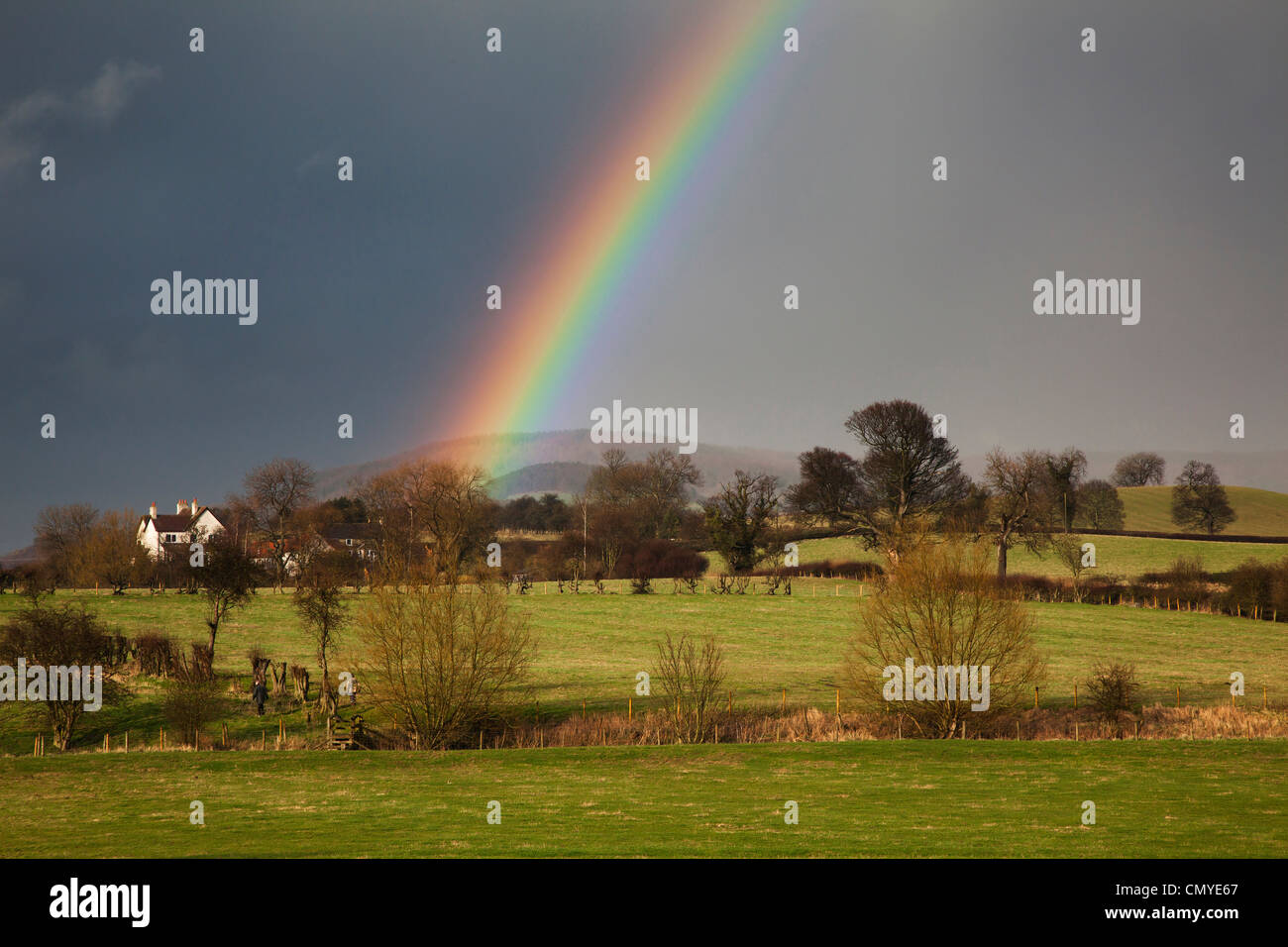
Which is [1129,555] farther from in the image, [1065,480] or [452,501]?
[452,501]

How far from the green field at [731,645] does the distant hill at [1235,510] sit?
205 feet

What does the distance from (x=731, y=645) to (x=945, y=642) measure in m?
24.9

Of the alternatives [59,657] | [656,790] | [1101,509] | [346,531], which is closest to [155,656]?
[59,657]

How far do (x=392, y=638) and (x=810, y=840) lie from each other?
70.0 ft

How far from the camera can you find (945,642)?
109ft

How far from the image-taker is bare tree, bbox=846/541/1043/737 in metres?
33.1

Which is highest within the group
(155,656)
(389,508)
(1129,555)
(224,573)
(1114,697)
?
(389,508)

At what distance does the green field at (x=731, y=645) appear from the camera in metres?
39.5

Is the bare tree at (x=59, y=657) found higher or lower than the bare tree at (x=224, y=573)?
lower

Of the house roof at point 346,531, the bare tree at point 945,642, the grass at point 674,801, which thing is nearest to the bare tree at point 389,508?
the house roof at point 346,531

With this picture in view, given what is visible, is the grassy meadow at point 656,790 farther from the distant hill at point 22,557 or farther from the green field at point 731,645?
the distant hill at point 22,557

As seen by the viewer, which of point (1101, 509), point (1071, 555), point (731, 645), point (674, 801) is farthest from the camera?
point (1101, 509)

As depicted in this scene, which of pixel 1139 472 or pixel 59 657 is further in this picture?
pixel 1139 472
